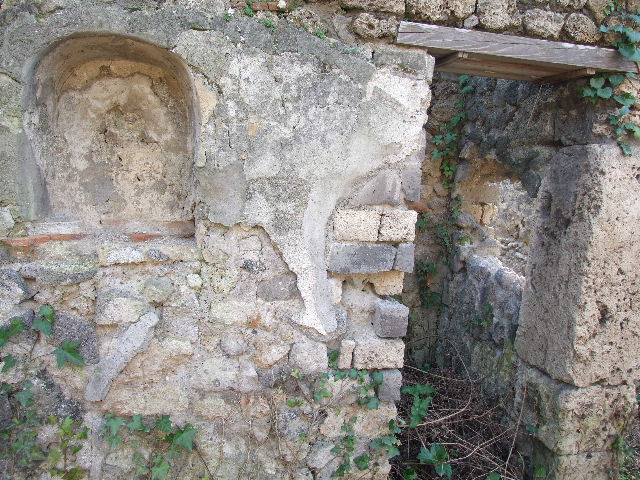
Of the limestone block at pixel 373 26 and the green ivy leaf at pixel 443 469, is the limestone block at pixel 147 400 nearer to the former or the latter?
the green ivy leaf at pixel 443 469

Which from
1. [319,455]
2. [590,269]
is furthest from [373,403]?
[590,269]

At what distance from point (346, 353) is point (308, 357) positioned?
19 centimetres

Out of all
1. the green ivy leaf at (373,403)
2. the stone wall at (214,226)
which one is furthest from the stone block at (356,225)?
the green ivy leaf at (373,403)

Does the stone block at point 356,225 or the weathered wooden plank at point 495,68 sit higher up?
the weathered wooden plank at point 495,68

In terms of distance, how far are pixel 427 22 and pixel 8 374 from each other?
2.47 m

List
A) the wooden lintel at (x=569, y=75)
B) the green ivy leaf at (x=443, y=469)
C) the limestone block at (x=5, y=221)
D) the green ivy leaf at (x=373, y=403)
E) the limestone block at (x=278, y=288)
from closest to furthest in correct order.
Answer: the limestone block at (x=5, y=221) → the limestone block at (x=278, y=288) → the green ivy leaf at (x=373, y=403) → the wooden lintel at (x=569, y=75) → the green ivy leaf at (x=443, y=469)

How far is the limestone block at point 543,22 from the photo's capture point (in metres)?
2.37

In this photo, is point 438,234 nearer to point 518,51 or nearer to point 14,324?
point 518,51

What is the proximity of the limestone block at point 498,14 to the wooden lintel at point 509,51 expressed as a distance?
5cm

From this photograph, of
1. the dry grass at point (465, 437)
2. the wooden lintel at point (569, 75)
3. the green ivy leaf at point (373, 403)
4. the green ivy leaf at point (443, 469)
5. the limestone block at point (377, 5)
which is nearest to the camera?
the limestone block at point (377, 5)

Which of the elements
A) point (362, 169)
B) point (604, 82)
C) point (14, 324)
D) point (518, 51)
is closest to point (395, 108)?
point (362, 169)

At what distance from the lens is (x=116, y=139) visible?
2.36 m

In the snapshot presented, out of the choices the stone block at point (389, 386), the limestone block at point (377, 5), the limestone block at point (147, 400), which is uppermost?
the limestone block at point (377, 5)

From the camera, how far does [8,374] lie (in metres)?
2.15
